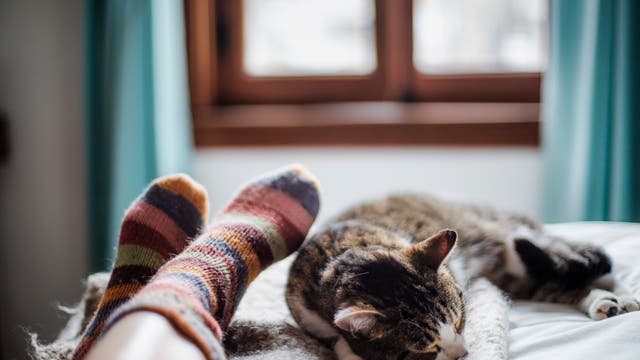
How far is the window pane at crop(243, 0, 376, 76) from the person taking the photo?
1881mm

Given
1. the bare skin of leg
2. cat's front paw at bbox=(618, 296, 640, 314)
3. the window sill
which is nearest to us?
the bare skin of leg

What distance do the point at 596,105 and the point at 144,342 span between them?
4.25 ft

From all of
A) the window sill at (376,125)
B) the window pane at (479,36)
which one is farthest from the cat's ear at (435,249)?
the window pane at (479,36)

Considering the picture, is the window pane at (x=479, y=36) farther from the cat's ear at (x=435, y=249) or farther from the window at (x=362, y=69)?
the cat's ear at (x=435, y=249)

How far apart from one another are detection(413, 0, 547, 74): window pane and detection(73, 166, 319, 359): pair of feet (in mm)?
952

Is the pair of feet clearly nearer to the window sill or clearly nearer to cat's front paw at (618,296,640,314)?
cat's front paw at (618,296,640,314)

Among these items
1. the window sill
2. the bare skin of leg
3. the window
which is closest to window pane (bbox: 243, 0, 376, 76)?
the window

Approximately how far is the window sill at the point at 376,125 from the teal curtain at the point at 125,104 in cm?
21

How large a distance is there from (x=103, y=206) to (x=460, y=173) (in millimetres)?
1024

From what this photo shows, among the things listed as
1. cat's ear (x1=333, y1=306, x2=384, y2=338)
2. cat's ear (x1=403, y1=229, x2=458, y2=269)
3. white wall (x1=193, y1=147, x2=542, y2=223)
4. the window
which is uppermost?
the window

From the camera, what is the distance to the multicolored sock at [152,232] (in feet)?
2.66

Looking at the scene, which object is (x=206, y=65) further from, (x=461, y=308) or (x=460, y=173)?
(x=461, y=308)

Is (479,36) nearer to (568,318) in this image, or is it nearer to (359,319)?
(568,318)

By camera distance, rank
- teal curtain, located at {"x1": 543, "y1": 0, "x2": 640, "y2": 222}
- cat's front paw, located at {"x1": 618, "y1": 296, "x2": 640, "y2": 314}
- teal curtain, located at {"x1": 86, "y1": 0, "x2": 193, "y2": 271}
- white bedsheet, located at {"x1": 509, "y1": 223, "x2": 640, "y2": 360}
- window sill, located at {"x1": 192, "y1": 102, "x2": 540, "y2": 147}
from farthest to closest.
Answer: window sill, located at {"x1": 192, "y1": 102, "x2": 540, "y2": 147}
teal curtain, located at {"x1": 86, "y1": 0, "x2": 193, "y2": 271}
teal curtain, located at {"x1": 543, "y1": 0, "x2": 640, "y2": 222}
cat's front paw, located at {"x1": 618, "y1": 296, "x2": 640, "y2": 314}
white bedsheet, located at {"x1": 509, "y1": 223, "x2": 640, "y2": 360}
